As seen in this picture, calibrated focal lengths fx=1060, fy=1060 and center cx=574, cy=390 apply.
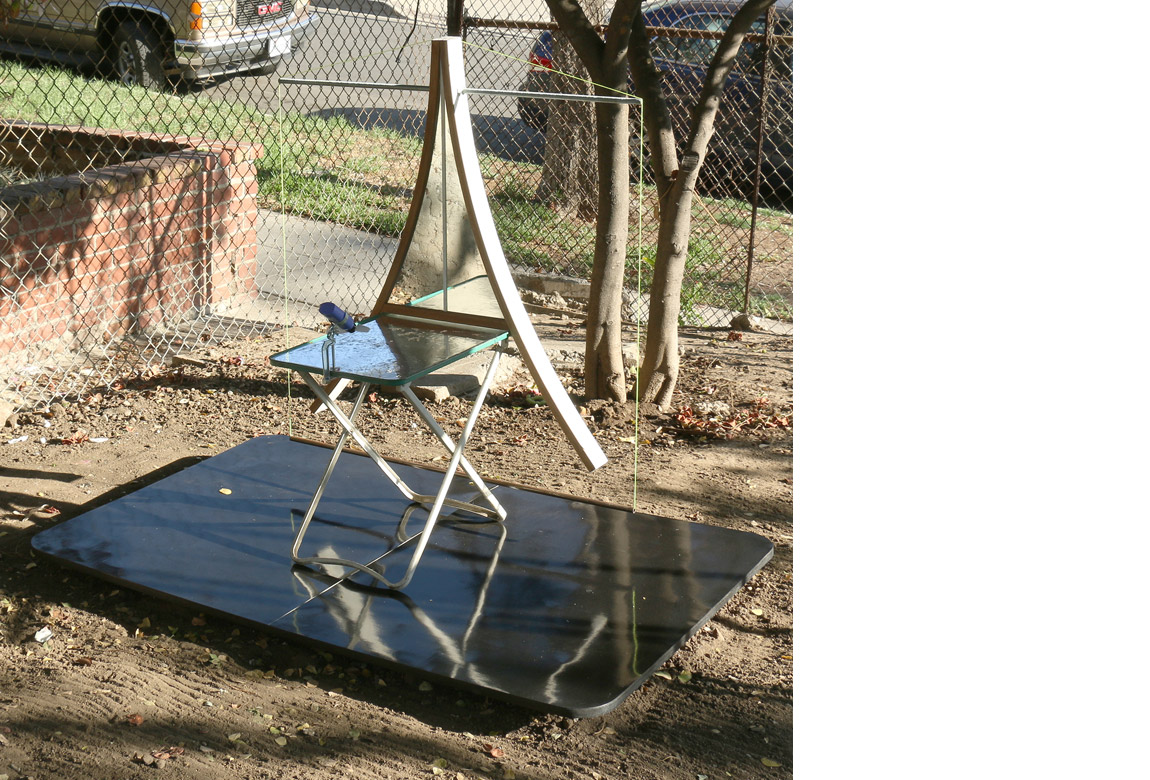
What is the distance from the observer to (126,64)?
9.52m

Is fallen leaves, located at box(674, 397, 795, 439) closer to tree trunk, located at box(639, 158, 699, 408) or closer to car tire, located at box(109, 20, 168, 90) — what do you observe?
tree trunk, located at box(639, 158, 699, 408)

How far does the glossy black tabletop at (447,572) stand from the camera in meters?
2.97

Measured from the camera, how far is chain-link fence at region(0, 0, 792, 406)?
16.7ft

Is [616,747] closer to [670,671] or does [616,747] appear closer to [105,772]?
[670,671]

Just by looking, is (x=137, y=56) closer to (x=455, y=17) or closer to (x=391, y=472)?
(x=455, y=17)

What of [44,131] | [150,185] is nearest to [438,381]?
[150,185]

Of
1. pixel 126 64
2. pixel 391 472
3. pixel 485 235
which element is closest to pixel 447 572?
pixel 391 472

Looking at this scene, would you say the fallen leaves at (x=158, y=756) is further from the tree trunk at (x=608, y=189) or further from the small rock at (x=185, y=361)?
the small rock at (x=185, y=361)

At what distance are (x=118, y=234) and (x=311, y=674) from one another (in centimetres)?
316

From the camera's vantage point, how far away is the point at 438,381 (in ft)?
11.9

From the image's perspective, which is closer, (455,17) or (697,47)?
(455,17)

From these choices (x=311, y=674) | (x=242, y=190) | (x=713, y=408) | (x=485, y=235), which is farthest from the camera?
(x=242, y=190)

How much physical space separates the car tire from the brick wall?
125 inches

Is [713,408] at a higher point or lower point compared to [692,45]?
lower
